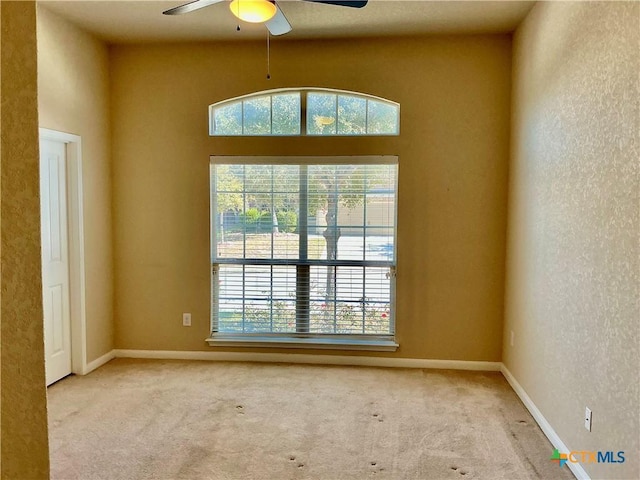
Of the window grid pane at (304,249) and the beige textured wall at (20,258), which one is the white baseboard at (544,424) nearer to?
the window grid pane at (304,249)

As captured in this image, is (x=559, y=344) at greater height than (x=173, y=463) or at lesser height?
greater

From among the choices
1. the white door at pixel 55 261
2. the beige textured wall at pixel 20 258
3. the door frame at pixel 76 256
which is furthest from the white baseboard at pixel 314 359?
the beige textured wall at pixel 20 258

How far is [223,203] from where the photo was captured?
4070 millimetres

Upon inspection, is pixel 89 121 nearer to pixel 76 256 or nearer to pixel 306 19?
pixel 76 256

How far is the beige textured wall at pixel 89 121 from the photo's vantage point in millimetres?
3334

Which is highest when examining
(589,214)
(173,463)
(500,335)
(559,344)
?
(589,214)

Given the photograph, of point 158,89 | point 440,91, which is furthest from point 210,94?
point 440,91


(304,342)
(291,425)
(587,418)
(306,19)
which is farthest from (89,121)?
(587,418)

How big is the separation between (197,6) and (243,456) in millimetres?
2552

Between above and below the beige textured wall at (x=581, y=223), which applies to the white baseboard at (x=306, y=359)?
below

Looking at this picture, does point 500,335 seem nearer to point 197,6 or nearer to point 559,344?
point 559,344

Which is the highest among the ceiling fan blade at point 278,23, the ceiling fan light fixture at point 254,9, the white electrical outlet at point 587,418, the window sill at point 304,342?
the ceiling fan blade at point 278,23

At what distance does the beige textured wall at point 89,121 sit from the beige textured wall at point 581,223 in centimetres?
352

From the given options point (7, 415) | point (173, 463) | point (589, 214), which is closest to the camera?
point (7, 415)
